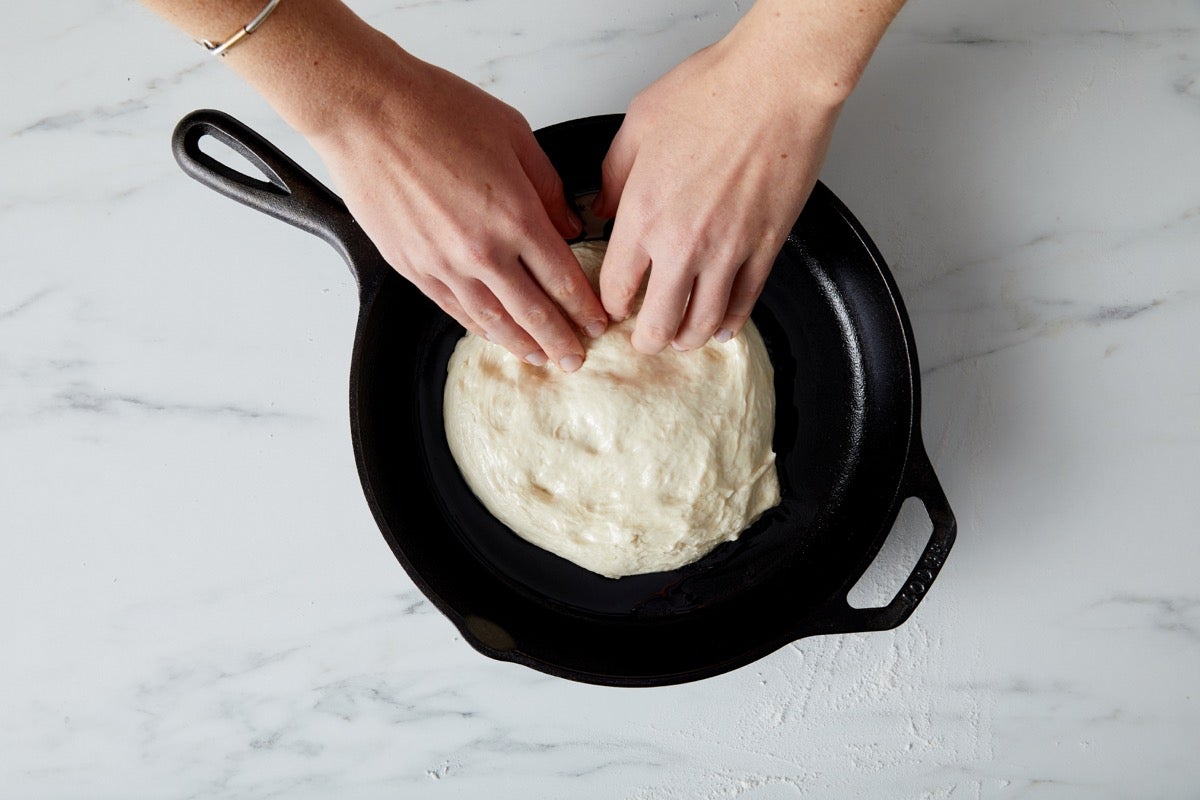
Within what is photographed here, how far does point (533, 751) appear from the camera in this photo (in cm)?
104

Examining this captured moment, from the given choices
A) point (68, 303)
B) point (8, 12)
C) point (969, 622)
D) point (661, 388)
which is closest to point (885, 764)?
point (969, 622)

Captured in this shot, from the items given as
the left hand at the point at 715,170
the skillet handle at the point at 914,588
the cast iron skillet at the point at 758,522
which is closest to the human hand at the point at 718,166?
the left hand at the point at 715,170

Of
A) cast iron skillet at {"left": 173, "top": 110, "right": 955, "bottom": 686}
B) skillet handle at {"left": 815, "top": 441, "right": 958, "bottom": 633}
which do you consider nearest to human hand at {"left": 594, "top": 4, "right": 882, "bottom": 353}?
cast iron skillet at {"left": 173, "top": 110, "right": 955, "bottom": 686}

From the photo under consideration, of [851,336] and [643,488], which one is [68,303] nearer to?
[643,488]

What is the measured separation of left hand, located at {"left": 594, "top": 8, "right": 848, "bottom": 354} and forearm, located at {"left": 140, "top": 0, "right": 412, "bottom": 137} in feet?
0.74

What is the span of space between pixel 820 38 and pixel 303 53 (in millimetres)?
387

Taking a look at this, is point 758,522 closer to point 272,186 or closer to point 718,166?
point 718,166

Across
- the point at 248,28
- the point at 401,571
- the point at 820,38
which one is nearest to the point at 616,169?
the point at 820,38

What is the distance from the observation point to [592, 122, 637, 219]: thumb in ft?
2.44

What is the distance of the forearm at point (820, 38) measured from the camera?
0.61 m

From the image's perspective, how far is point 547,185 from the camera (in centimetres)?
79

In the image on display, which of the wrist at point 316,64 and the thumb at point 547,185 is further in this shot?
the thumb at point 547,185

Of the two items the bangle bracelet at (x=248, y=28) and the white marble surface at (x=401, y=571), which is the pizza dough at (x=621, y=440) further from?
the bangle bracelet at (x=248, y=28)

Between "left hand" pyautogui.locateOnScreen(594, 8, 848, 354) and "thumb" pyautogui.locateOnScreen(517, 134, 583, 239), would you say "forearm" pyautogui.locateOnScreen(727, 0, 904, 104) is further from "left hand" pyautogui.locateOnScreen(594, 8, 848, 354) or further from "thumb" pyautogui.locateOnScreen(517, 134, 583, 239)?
"thumb" pyautogui.locateOnScreen(517, 134, 583, 239)
